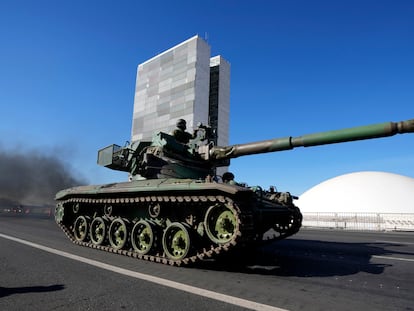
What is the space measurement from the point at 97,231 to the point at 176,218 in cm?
354

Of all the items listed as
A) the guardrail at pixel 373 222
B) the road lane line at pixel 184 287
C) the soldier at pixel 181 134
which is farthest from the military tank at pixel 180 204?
the guardrail at pixel 373 222

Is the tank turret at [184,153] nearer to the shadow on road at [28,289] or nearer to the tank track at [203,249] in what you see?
the tank track at [203,249]

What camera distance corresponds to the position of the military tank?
7172mm

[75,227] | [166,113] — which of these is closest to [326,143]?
[75,227]

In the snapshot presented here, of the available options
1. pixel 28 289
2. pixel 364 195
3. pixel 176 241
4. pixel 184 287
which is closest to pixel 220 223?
pixel 176 241

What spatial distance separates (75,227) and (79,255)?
3233 millimetres

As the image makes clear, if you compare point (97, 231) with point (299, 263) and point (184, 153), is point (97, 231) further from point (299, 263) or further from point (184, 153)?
point (299, 263)

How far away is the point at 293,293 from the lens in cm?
543

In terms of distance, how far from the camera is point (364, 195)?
162 feet

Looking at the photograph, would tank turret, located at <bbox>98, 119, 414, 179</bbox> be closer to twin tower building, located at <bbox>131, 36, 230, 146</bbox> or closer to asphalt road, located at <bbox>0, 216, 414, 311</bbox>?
asphalt road, located at <bbox>0, 216, 414, 311</bbox>

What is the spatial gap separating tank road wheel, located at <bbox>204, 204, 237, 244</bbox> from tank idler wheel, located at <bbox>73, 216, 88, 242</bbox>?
560cm

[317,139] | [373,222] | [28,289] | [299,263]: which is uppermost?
[317,139]

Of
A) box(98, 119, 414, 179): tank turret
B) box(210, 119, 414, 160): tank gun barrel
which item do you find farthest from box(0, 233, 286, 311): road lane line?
box(210, 119, 414, 160): tank gun barrel

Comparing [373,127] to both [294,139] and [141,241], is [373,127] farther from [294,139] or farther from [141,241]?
[141,241]
